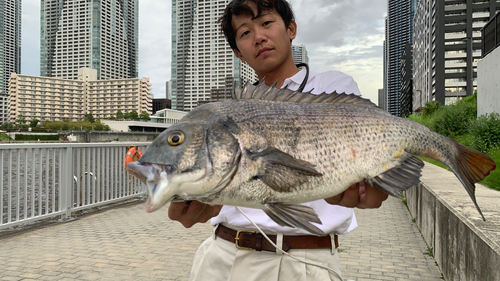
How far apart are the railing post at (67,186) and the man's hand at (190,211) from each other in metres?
6.86

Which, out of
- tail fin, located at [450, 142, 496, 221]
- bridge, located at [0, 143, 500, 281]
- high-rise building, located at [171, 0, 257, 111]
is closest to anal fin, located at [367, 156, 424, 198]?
tail fin, located at [450, 142, 496, 221]

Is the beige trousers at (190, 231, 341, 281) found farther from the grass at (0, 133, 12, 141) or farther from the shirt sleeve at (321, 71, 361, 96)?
the grass at (0, 133, 12, 141)

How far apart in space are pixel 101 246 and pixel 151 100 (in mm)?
175288

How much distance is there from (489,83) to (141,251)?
2263 centimetres

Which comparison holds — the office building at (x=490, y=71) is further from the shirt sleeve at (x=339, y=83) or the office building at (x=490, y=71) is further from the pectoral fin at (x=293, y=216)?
the pectoral fin at (x=293, y=216)

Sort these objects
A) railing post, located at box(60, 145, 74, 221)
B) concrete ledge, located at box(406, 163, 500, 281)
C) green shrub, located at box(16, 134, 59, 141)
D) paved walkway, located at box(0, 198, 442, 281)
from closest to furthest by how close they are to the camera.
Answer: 1. concrete ledge, located at box(406, 163, 500, 281)
2. paved walkway, located at box(0, 198, 442, 281)
3. railing post, located at box(60, 145, 74, 221)
4. green shrub, located at box(16, 134, 59, 141)

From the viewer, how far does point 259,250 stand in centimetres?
209

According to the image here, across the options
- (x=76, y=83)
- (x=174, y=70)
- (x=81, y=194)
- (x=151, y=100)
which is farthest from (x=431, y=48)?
(x=76, y=83)

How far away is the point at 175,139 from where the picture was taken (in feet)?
4.52

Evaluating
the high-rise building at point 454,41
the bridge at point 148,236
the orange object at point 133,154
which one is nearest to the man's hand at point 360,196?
the bridge at point 148,236

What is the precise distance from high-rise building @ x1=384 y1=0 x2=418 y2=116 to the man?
193527 mm

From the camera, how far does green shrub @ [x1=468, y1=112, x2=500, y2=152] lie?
16.5 metres

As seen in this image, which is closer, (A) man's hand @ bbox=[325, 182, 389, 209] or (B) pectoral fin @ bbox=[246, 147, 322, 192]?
(B) pectoral fin @ bbox=[246, 147, 322, 192]

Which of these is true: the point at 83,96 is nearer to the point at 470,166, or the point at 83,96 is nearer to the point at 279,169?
the point at 279,169
